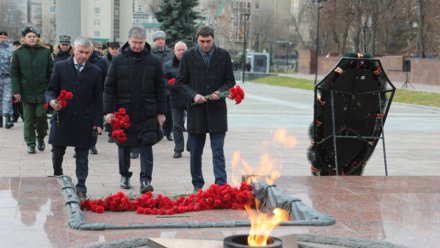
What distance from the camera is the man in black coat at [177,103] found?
11.5m

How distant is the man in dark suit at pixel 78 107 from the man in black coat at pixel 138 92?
199mm

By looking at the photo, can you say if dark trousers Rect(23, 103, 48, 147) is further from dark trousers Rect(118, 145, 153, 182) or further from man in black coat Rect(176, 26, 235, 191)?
man in black coat Rect(176, 26, 235, 191)

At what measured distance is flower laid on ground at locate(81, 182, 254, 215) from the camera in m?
6.98

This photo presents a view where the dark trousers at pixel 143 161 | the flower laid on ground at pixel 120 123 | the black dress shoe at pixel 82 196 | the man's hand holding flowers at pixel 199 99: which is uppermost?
the man's hand holding flowers at pixel 199 99

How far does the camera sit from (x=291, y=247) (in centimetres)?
487

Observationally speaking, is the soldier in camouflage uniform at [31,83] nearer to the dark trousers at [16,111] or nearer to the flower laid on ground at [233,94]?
the flower laid on ground at [233,94]

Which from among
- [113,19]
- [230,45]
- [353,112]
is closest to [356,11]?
[230,45]

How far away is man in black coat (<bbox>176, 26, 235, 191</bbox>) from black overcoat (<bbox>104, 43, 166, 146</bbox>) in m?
0.32

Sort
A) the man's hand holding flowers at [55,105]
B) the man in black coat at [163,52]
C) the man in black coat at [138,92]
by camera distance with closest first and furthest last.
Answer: the man's hand holding flowers at [55,105] → the man in black coat at [138,92] → the man in black coat at [163,52]

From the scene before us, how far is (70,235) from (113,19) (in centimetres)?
12559

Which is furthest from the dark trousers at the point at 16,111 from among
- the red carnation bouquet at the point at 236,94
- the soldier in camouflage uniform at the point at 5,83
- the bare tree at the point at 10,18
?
the bare tree at the point at 10,18

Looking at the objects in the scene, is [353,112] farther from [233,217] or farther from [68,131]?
[68,131]

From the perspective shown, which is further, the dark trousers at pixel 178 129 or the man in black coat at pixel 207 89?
the dark trousers at pixel 178 129

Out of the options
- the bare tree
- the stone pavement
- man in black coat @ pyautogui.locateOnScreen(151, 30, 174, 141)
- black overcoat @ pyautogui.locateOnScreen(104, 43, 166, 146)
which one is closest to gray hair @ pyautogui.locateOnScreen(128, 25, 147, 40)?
black overcoat @ pyautogui.locateOnScreen(104, 43, 166, 146)
